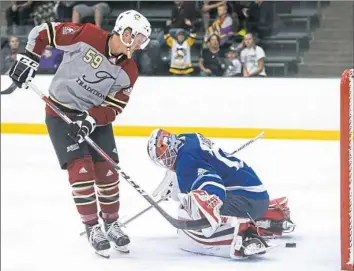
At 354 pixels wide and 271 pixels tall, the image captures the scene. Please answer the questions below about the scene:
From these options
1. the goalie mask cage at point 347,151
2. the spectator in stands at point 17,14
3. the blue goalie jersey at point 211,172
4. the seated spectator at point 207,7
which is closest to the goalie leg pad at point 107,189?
the blue goalie jersey at point 211,172

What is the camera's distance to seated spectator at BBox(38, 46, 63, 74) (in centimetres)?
621

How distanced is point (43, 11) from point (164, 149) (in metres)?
Answer: 3.36

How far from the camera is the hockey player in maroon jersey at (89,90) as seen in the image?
3438mm

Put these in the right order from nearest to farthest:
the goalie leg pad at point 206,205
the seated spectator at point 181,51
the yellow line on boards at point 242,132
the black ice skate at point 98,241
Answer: the goalie leg pad at point 206,205 < the black ice skate at point 98,241 < the yellow line on boards at point 242,132 < the seated spectator at point 181,51

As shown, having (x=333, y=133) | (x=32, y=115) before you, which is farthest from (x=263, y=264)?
(x=32, y=115)

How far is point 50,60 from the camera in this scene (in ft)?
20.6

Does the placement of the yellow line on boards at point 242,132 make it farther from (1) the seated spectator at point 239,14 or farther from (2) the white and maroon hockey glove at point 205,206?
(2) the white and maroon hockey glove at point 205,206

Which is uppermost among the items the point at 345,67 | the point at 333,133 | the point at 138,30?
the point at 138,30

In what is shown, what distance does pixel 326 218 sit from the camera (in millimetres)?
4133

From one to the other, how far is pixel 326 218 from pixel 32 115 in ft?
9.13

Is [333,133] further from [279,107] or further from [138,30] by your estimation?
[138,30]

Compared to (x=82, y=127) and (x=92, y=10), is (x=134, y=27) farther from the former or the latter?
(x=92, y=10)

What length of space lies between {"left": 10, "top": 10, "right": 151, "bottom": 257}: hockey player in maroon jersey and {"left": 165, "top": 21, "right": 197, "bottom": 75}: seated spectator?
2.69 m

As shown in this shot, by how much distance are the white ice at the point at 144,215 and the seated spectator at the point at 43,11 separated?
902mm
